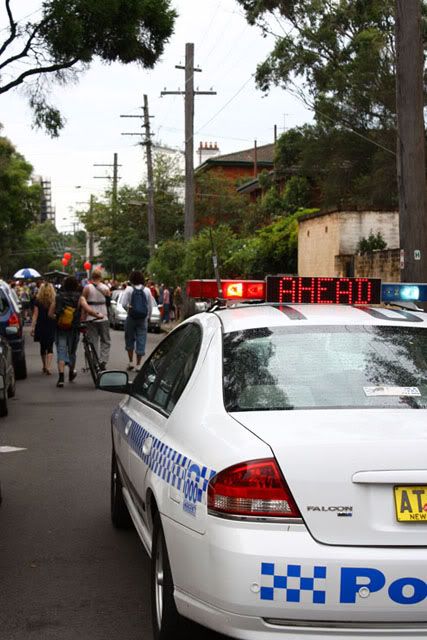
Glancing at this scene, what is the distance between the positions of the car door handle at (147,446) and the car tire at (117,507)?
1.54 meters

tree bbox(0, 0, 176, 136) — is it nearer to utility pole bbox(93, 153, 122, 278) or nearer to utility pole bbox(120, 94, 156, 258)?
utility pole bbox(120, 94, 156, 258)

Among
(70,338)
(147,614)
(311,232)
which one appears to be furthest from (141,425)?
(311,232)

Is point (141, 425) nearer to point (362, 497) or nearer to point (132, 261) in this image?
point (362, 497)

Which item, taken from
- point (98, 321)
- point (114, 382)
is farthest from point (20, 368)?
point (114, 382)

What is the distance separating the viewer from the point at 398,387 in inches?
169

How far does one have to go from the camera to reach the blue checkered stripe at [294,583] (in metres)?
3.56

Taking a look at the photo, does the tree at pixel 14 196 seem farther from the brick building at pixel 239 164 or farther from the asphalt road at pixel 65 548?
the asphalt road at pixel 65 548

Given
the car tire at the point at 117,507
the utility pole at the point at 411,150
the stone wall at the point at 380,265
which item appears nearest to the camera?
the car tire at the point at 117,507

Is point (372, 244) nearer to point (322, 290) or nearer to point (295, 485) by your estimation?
point (322, 290)

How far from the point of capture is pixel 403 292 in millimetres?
7848

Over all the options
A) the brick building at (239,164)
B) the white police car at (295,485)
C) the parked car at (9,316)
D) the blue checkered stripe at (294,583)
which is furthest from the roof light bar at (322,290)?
the brick building at (239,164)

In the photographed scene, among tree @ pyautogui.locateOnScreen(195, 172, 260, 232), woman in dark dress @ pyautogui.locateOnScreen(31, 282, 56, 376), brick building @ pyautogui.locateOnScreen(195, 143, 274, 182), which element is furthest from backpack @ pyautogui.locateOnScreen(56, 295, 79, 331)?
brick building @ pyautogui.locateOnScreen(195, 143, 274, 182)

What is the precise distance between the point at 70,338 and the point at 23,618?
11.6 m

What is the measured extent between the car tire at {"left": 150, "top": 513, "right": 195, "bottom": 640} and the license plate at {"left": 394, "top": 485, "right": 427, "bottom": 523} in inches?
38.9
